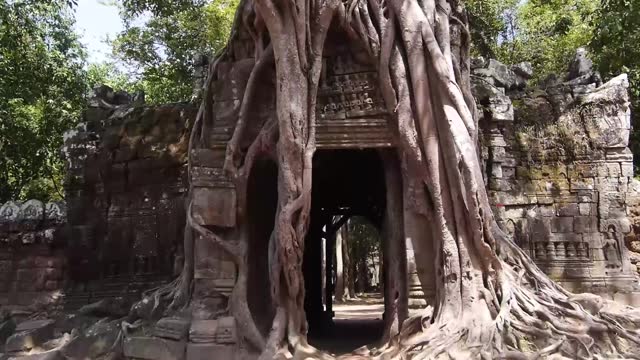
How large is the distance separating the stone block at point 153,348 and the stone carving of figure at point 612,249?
198 inches

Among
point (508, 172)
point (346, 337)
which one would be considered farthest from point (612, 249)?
point (346, 337)

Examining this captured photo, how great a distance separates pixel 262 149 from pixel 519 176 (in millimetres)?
3629

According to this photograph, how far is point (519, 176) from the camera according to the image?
24.7 feet

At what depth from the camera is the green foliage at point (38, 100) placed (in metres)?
10.7

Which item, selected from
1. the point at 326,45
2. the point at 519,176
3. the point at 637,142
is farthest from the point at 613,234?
the point at 637,142

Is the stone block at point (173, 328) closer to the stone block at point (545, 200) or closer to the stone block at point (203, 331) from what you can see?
the stone block at point (203, 331)

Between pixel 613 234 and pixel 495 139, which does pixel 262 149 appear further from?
pixel 613 234

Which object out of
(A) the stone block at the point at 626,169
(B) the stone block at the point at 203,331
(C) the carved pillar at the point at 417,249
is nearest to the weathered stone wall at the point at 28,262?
(B) the stone block at the point at 203,331

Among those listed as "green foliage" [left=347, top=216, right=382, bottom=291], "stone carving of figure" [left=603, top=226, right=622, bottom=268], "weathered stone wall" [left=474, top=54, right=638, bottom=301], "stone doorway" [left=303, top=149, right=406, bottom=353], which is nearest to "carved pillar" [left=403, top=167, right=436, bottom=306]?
"stone doorway" [left=303, top=149, right=406, bottom=353]

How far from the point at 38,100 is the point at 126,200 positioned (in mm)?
5638

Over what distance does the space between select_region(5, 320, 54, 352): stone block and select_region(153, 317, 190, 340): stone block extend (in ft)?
5.24

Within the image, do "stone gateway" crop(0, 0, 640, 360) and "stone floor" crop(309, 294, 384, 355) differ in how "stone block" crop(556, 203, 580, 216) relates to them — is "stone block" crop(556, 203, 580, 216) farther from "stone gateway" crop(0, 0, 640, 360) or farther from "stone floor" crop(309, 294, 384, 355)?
"stone floor" crop(309, 294, 384, 355)

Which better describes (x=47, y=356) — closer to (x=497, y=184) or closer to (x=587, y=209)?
(x=497, y=184)

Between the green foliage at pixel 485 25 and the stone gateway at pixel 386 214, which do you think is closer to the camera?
the stone gateway at pixel 386 214
